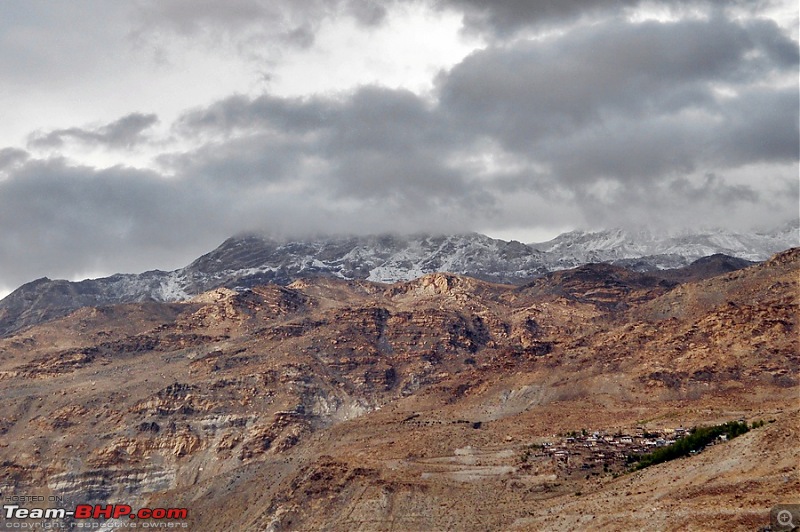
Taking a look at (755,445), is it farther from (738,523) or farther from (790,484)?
(738,523)

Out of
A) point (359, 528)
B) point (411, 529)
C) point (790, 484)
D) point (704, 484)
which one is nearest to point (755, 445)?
point (704, 484)

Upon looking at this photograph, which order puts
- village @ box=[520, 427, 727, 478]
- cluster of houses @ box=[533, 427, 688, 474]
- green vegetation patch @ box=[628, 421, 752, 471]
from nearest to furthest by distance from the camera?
1. green vegetation patch @ box=[628, 421, 752, 471]
2. village @ box=[520, 427, 727, 478]
3. cluster of houses @ box=[533, 427, 688, 474]

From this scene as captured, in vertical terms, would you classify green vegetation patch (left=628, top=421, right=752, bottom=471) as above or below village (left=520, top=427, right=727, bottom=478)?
above

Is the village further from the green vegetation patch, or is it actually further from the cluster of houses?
the green vegetation patch

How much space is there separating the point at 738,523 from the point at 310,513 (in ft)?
320

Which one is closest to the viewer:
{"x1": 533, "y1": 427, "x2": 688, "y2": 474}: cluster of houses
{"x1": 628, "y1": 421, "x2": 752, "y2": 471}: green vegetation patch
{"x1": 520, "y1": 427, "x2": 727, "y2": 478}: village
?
{"x1": 628, "y1": 421, "x2": 752, "y2": 471}: green vegetation patch

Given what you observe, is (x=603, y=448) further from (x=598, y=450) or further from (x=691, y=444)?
(x=691, y=444)

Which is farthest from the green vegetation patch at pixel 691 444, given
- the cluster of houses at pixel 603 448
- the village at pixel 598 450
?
the cluster of houses at pixel 603 448

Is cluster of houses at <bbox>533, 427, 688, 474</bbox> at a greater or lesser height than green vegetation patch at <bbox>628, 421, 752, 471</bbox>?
lesser

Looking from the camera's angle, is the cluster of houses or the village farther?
the cluster of houses

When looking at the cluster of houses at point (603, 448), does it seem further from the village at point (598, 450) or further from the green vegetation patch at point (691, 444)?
the green vegetation patch at point (691, 444)

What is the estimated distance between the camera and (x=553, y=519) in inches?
5782

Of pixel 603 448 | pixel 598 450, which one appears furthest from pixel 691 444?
pixel 603 448

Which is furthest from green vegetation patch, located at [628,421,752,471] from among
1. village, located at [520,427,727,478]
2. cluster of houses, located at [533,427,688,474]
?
cluster of houses, located at [533,427,688,474]
